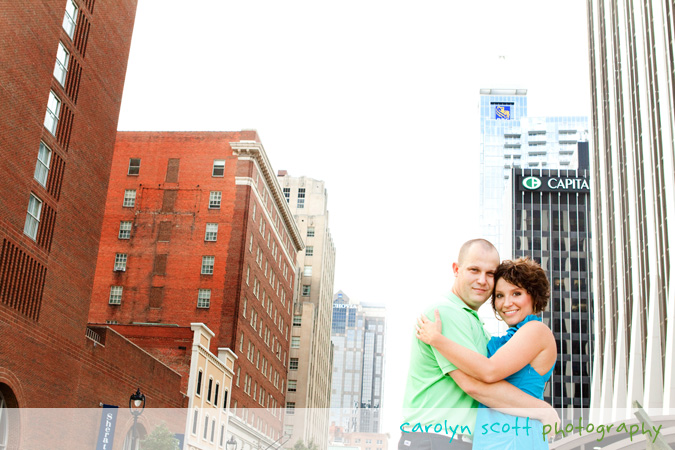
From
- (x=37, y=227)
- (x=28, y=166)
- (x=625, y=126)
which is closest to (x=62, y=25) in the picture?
(x=28, y=166)

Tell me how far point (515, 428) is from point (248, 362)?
217 feet

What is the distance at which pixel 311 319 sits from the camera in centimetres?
11012

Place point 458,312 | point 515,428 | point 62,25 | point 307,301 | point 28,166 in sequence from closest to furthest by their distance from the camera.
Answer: point 515,428
point 458,312
point 28,166
point 62,25
point 307,301

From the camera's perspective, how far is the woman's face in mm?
4660

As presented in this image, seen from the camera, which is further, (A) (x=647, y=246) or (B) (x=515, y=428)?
(A) (x=647, y=246)

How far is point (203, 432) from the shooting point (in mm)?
54094

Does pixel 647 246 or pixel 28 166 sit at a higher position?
pixel 647 246

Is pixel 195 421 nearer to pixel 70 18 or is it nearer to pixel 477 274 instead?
pixel 70 18

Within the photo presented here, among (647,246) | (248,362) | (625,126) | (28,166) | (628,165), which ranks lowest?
(248,362)

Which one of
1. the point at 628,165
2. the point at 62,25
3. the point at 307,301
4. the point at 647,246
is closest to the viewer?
the point at 62,25

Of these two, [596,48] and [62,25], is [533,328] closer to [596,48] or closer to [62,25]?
[62,25]

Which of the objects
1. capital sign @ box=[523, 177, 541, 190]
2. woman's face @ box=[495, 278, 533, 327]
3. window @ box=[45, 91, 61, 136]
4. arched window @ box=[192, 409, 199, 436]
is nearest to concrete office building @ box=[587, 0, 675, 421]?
arched window @ box=[192, 409, 199, 436]

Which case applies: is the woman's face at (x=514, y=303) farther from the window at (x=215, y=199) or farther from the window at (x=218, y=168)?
the window at (x=218, y=168)

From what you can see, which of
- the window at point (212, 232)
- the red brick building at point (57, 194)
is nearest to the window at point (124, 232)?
the window at point (212, 232)
